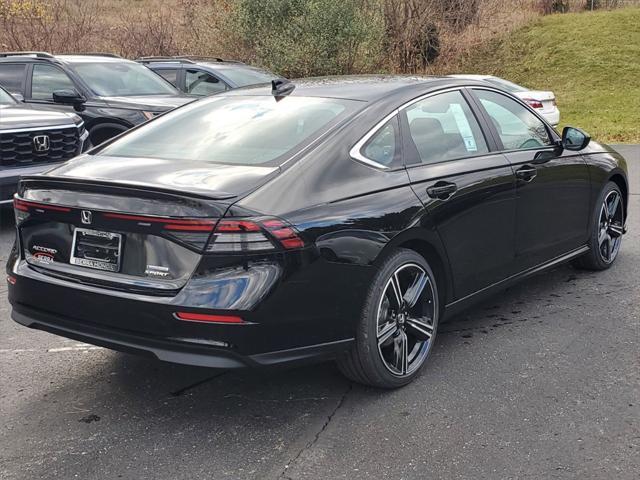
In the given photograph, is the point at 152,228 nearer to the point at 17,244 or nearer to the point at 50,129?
the point at 17,244

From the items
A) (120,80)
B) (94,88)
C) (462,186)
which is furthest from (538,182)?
(120,80)

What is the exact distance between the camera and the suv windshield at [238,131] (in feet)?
12.0

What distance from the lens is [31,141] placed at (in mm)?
7465

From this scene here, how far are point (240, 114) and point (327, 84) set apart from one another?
0.64 meters

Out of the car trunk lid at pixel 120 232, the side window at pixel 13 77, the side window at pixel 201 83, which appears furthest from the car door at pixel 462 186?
the side window at pixel 201 83

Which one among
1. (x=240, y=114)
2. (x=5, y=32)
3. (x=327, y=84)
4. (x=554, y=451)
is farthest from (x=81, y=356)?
(x=5, y=32)

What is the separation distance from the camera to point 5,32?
848 inches

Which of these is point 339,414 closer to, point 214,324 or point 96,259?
point 214,324

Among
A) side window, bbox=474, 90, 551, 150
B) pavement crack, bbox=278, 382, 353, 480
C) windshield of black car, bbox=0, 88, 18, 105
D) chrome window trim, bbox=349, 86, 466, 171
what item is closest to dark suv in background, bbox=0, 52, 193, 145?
windshield of black car, bbox=0, 88, 18, 105

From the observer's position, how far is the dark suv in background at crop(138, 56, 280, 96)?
1218 centimetres

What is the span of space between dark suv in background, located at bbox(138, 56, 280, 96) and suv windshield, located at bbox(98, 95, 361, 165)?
26.1 ft

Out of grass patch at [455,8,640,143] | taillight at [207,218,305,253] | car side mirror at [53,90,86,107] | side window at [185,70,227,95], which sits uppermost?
taillight at [207,218,305,253]

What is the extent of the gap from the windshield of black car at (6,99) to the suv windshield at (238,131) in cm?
483

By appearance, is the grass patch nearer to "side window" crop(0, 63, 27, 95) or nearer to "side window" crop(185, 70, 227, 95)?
"side window" crop(185, 70, 227, 95)
